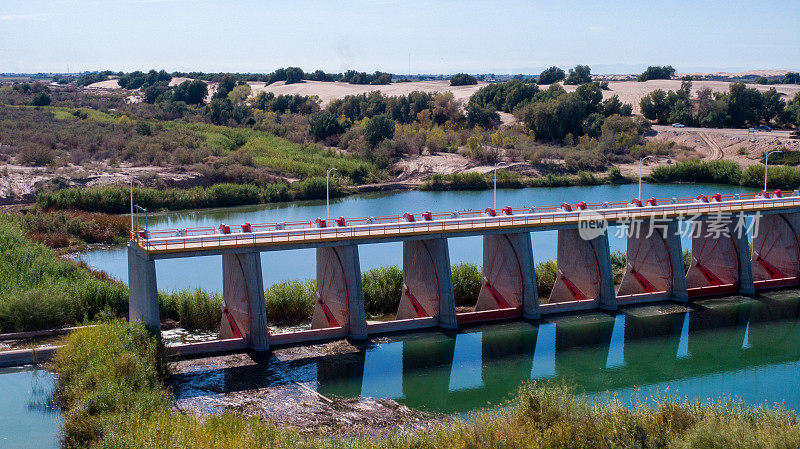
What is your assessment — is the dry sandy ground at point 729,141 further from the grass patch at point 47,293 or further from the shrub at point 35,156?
the grass patch at point 47,293

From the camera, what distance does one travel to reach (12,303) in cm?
3416

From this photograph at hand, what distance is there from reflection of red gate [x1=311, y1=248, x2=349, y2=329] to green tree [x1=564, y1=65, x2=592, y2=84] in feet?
362

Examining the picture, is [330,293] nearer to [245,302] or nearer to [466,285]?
[245,302]

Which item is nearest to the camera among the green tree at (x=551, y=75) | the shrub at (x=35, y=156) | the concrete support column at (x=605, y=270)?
the concrete support column at (x=605, y=270)

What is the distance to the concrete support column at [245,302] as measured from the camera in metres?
33.2

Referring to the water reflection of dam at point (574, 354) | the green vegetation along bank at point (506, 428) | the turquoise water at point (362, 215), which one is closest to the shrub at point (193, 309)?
the turquoise water at point (362, 215)

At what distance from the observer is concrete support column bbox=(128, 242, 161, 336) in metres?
31.4

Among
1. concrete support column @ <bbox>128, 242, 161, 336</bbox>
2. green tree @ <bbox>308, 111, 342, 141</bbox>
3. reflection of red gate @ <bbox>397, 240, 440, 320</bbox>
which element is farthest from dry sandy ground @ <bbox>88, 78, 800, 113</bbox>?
concrete support column @ <bbox>128, 242, 161, 336</bbox>

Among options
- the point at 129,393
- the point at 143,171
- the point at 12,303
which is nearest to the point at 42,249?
the point at 12,303

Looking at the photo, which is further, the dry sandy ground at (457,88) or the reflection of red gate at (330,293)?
the dry sandy ground at (457,88)

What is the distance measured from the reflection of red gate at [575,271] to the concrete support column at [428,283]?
24.3 feet

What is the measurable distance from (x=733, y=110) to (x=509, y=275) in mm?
79826

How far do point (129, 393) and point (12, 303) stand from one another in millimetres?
12762

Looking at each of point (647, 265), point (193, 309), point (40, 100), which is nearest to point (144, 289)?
point (193, 309)
